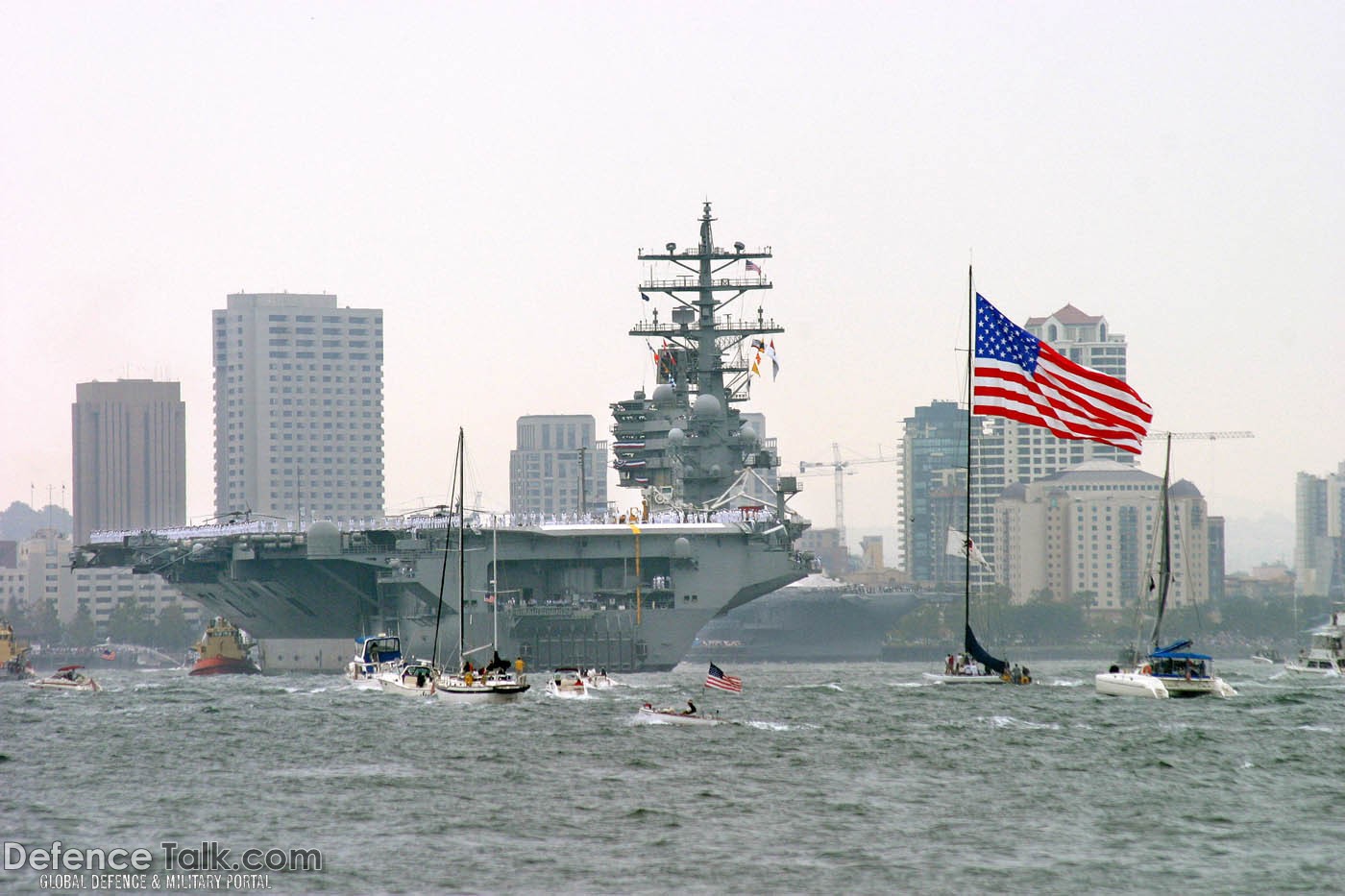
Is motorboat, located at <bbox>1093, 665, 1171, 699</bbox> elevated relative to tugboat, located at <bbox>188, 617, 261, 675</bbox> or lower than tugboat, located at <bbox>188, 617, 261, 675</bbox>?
elevated

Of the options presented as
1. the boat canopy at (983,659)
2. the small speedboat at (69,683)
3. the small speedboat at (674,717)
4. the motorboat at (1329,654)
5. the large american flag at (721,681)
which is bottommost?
the small speedboat at (69,683)

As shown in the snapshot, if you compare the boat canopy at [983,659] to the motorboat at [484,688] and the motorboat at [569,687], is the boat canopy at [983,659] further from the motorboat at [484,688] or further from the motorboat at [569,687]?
the motorboat at [484,688]

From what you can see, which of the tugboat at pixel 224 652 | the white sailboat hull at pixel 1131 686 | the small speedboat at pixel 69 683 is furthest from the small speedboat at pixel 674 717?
the tugboat at pixel 224 652

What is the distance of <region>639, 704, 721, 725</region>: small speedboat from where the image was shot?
5550 centimetres

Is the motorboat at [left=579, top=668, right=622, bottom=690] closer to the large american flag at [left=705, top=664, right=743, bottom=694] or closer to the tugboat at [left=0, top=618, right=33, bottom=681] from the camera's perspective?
the large american flag at [left=705, top=664, right=743, bottom=694]

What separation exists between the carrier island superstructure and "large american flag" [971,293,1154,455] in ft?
101

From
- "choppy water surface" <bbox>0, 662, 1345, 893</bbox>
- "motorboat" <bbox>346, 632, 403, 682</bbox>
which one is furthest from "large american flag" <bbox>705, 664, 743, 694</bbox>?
"motorboat" <bbox>346, 632, 403, 682</bbox>

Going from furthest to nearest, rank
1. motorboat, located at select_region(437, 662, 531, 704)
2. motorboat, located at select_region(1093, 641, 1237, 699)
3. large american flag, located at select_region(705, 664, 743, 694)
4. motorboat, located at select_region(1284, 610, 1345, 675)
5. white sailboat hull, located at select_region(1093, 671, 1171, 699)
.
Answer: motorboat, located at select_region(1284, 610, 1345, 675) < motorboat, located at select_region(437, 662, 531, 704) < motorboat, located at select_region(1093, 641, 1237, 699) < white sailboat hull, located at select_region(1093, 671, 1171, 699) < large american flag, located at select_region(705, 664, 743, 694)

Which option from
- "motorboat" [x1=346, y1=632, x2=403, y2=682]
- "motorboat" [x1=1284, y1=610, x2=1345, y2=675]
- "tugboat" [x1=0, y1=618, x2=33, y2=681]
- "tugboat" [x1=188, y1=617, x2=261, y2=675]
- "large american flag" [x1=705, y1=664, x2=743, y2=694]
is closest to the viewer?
A: "large american flag" [x1=705, y1=664, x2=743, y2=694]

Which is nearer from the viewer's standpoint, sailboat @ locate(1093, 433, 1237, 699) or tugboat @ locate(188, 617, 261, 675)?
sailboat @ locate(1093, 433, 1237, 699)

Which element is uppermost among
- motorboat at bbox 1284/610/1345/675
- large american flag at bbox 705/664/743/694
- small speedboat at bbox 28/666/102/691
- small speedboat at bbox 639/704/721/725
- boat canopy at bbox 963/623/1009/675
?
boat canopy at bbox 963/623/1009/675

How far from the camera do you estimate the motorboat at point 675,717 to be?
182 ft

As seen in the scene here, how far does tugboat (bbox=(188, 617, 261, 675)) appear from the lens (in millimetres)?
115000

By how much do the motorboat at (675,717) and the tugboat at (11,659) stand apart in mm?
67035
